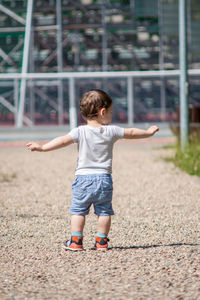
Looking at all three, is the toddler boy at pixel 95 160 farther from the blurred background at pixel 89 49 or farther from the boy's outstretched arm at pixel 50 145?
the blurred background at pixel 89 49

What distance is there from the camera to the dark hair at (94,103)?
4484 mm

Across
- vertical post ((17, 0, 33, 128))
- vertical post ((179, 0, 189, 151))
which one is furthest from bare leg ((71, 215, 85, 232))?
vertical post ((17, 0, 33, 128))

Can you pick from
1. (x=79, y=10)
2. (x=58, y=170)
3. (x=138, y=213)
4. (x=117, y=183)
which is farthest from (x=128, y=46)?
(x=138, y=213)

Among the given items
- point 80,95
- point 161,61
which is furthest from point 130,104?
point 161,61

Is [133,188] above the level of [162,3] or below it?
below

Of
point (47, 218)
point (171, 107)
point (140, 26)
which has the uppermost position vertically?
point (140, 26)

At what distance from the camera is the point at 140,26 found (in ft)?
83.3

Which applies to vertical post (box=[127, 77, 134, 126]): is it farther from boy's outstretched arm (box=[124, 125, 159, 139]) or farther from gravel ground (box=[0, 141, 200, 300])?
boy's outstretched arm (box=[124, 125, 159, 139])

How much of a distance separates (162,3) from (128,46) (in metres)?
2.36

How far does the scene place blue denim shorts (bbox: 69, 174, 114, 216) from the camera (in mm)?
4535

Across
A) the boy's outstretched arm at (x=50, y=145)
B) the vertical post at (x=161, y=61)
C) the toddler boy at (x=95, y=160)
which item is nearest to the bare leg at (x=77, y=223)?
the toddler boy at (x=95, y=160)

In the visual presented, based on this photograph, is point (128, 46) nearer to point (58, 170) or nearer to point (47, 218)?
point (58, 170)

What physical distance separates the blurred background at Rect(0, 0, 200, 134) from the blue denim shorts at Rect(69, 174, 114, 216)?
1778cm

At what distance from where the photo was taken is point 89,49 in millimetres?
25125
